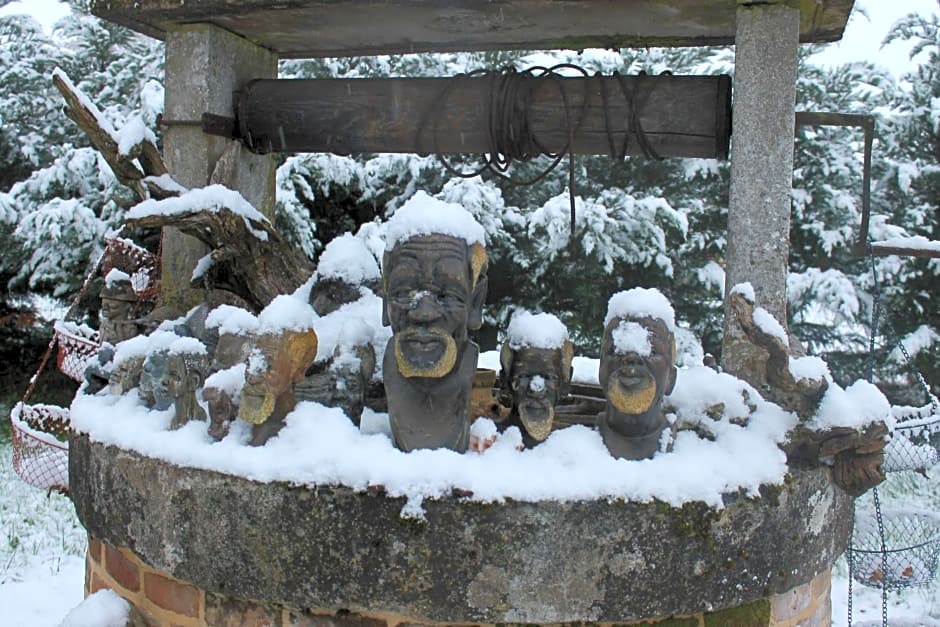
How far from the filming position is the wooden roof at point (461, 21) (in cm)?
251

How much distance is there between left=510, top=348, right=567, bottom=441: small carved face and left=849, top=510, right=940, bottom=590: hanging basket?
1769 millimetres

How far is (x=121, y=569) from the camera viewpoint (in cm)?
225

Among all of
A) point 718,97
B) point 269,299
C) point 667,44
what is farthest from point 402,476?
point 667,44

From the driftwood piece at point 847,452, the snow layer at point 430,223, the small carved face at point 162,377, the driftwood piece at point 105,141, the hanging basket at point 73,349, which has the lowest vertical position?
the hanging basket at point 73,349

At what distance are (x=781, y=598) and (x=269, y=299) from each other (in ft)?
5.35

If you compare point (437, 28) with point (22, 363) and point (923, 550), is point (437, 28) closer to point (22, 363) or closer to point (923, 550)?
point (923, 550)

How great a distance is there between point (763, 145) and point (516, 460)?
116cm

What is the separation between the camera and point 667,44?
2.95 metres

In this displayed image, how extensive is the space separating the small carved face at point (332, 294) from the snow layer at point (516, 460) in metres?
0.47

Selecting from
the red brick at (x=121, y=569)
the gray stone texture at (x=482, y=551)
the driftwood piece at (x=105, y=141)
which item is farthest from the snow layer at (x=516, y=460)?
the driftwood piece at (x=105, y=141)

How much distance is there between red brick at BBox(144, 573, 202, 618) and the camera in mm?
2037

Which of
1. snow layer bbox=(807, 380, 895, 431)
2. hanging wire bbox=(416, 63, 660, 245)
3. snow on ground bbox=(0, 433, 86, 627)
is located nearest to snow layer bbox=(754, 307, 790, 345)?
snow layer bbox=(807, 380, 895, 431)

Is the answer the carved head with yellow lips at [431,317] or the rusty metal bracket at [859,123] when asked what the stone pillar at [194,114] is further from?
the rusty metal bracket at [859,123]

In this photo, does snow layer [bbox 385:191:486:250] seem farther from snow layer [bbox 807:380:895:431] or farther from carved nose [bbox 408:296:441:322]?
snow layer [bbox 807:380:895:431]
